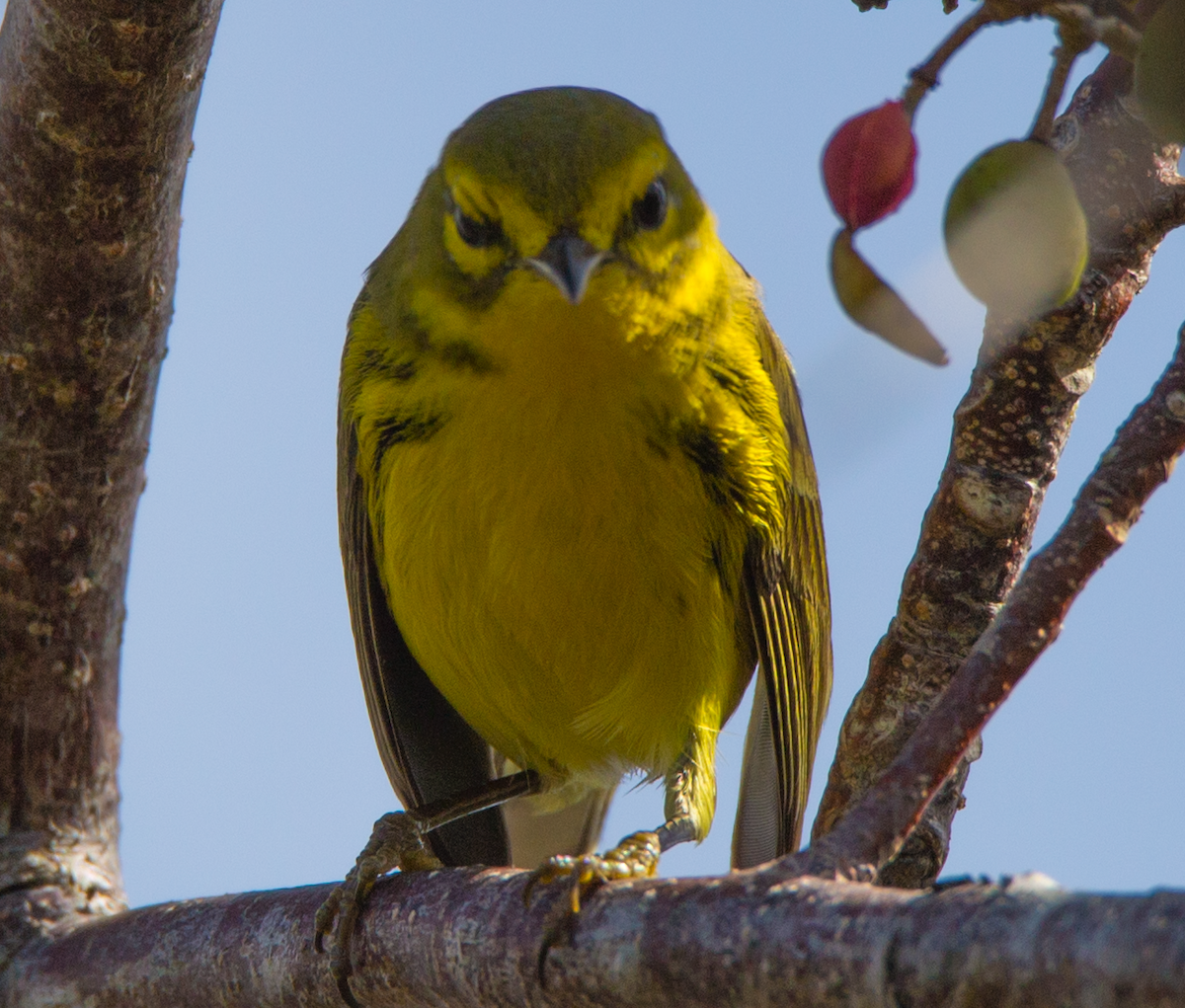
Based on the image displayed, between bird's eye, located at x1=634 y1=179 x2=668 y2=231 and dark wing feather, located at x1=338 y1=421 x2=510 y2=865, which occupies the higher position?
bird's eye, located at x1=634 y1=179 x2=668 y2=231

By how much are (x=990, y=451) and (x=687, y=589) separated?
0.78 meters

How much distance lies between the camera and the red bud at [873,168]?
4.69 ft

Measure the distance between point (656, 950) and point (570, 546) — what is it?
4.18 feet

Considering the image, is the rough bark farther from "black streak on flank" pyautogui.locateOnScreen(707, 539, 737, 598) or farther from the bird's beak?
the bird's beak

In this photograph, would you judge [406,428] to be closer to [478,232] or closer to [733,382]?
[478,232]

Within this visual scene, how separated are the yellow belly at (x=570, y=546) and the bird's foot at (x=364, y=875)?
38 cm

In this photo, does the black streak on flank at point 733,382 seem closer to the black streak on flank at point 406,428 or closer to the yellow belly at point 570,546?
the yellow belly at point 570,546

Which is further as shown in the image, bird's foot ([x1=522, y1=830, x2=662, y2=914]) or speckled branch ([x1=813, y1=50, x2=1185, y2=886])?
speckled branch ([x1=813, y1=50, x2=1185, y2=886])

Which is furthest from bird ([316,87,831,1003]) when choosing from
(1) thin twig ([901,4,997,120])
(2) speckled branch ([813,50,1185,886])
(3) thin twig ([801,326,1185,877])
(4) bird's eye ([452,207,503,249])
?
(1) thin twig ([901,4,997,120])

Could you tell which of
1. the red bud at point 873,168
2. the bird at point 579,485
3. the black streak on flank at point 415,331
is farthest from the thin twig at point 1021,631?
the black streak on flank at point 415,331

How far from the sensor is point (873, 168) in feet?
4.71

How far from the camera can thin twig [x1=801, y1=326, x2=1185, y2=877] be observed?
62.0 inches

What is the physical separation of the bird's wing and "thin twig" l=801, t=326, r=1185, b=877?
5.24 ft

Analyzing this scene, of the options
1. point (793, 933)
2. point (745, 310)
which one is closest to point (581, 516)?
point (745, 310)
